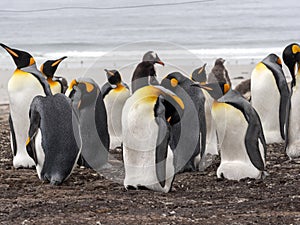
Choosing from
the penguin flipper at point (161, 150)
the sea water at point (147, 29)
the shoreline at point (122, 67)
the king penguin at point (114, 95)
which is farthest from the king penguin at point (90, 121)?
the sea water at point (147, 29)

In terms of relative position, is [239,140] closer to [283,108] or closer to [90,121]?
[90,121]

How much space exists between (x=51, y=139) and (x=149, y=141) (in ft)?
3.19

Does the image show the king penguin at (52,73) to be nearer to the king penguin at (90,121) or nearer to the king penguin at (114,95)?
the king penguin at (114,95)

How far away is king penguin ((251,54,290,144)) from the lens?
849 cm

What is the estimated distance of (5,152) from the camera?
8.27m

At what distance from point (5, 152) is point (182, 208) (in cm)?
370

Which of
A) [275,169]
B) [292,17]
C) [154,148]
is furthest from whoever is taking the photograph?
[292,17]

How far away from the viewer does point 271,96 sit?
8547mm

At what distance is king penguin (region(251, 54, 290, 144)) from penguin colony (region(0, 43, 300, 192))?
0.04 feet

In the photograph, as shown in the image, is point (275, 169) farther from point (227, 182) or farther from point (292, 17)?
point (292, 17)

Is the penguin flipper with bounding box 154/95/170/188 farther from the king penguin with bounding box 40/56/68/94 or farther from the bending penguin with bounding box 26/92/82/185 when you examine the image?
the king penguin with bounding box 40/56/68/94

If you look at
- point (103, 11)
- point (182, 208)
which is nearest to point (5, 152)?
point (182, 208)

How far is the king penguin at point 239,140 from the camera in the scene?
6.29 m

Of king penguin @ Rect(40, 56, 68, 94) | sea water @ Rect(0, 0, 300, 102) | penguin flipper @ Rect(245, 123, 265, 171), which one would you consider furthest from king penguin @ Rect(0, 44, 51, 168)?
sea water @ Rect(0, 0, 300, 102)
